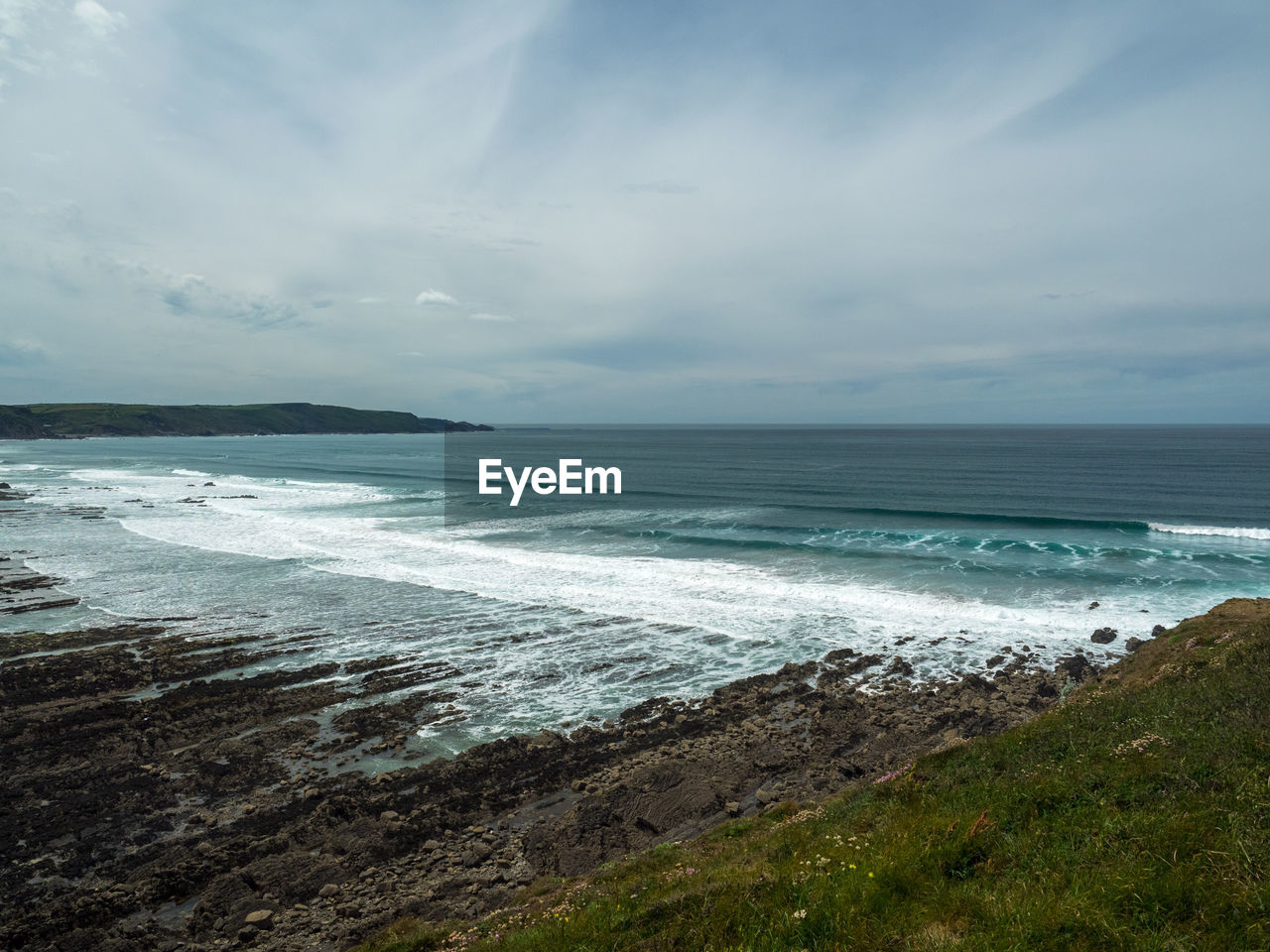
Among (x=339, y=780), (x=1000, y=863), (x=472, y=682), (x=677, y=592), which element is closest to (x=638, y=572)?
(x=677, y=592)

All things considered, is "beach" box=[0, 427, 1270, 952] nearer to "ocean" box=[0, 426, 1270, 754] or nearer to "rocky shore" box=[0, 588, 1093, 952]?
"rocky shore" box=[0, 588, 1093, 952]

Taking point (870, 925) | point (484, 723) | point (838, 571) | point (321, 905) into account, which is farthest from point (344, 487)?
point (870, 925)

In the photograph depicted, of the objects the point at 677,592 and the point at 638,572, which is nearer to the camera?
the point at 677,592

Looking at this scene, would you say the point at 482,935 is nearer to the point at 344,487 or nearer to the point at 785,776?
the point at 785,776

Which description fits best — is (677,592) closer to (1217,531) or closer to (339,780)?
(339,780)

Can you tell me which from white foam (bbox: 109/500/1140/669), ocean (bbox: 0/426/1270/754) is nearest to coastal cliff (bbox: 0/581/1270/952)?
ocean (bbox: 0/426/1270/754)

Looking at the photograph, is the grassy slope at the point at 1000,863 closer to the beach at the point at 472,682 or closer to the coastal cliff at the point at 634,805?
the coastal cliff at the point at 634,805

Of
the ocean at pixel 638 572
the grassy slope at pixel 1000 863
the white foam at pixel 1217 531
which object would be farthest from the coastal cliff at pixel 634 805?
the white foam at pixel 1217 531
